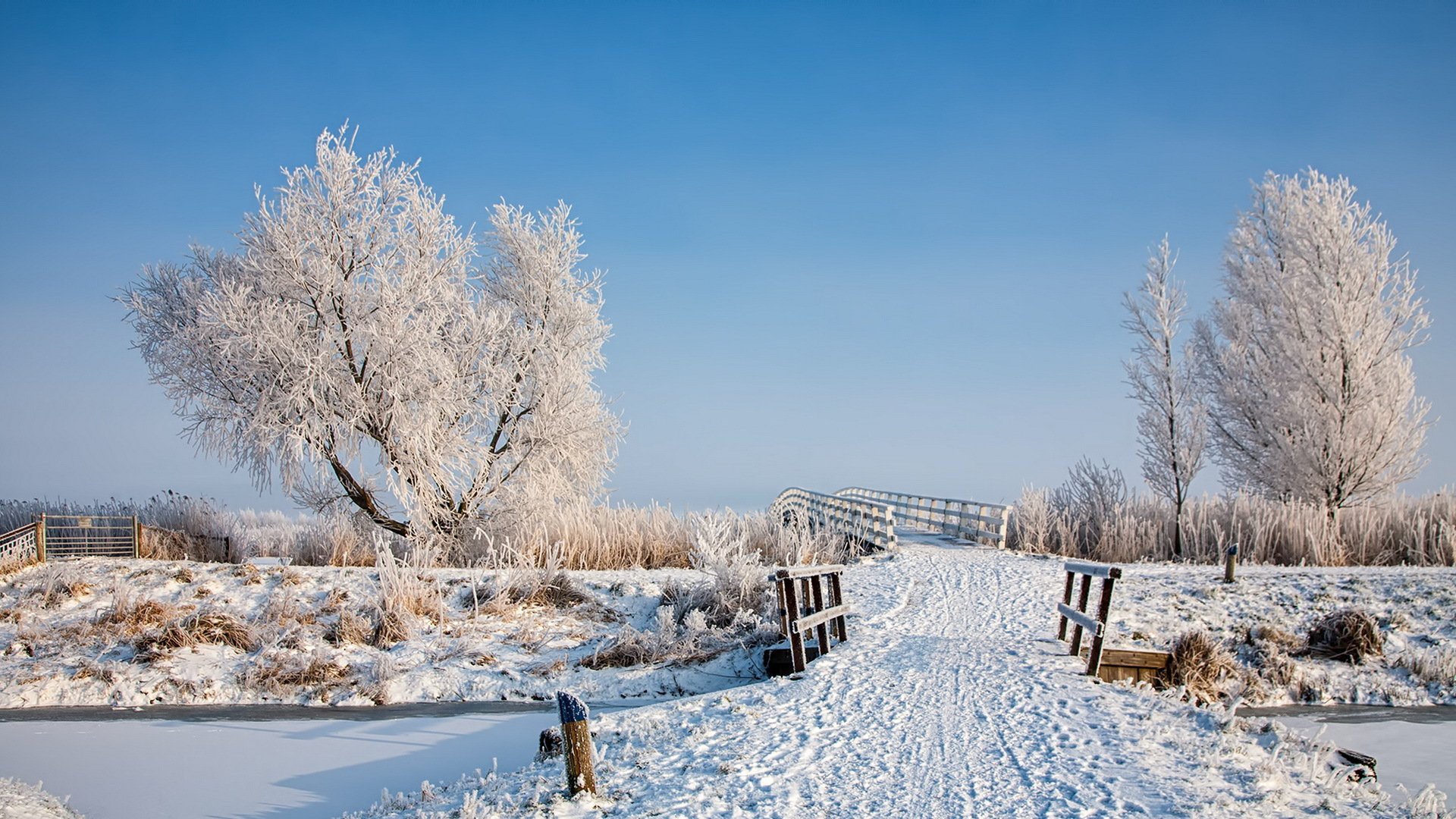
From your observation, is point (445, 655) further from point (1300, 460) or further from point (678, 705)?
point (1300, 460)

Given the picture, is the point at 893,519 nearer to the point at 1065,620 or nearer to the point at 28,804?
the point at 1065,620

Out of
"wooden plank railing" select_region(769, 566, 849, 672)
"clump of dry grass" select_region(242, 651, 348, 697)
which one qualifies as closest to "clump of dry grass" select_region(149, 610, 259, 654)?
"clump of dry grass" select_region(242, 651, 348, 697)

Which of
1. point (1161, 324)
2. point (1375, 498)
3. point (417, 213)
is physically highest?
point (417, 213)

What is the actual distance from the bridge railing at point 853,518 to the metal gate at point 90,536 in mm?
11346

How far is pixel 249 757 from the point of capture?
7.89 metres

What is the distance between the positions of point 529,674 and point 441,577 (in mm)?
3312

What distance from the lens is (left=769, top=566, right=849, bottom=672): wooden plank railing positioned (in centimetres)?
890

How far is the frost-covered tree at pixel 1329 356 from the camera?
1947 cm

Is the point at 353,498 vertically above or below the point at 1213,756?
above

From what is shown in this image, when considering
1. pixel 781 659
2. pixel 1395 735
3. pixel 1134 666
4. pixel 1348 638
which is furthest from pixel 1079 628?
pixel 1348 638

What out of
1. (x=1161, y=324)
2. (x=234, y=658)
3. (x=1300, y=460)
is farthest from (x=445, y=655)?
(x=1300, y=460)

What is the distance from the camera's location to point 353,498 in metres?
16.0

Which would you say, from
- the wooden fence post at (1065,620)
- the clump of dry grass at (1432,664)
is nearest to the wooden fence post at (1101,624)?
the wooden fence post at (1065,620)

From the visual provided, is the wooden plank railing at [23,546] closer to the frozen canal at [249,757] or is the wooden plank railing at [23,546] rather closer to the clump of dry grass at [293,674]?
the frozen canal at [249,757]
